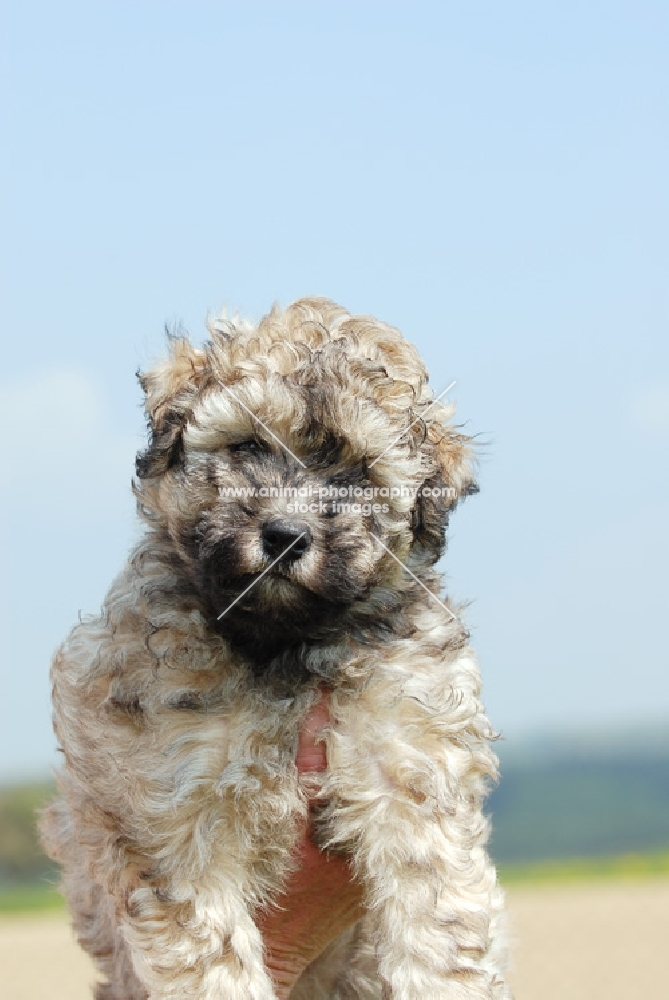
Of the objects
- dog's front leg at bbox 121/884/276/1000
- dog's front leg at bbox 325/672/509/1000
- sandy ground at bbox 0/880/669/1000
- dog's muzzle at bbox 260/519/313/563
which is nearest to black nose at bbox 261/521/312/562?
dog's muzzle at bbox 260/519/313/563

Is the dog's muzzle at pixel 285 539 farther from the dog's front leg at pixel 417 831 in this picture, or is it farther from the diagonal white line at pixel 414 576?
the dog's front leg at pixel 417 831

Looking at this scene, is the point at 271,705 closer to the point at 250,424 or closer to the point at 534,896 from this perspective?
the point at 250,424

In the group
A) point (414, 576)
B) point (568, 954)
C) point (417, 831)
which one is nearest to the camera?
point (417, 831)

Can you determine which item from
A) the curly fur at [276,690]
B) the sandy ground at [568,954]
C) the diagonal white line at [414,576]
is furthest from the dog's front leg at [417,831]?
the sandy ground at [568,954]

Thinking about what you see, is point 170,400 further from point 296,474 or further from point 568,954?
point 568,954

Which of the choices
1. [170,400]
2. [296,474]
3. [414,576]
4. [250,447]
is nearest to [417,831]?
[414,576]
